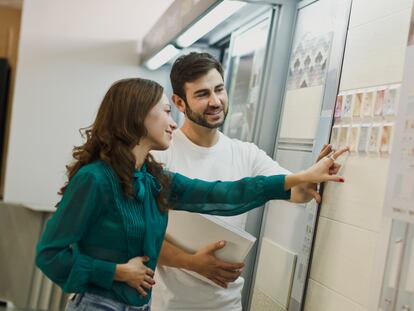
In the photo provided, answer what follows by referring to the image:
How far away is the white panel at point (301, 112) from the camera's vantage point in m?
2.23

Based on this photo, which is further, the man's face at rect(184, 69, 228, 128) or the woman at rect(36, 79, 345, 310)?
the man's face at rect(184, 69, 228, 128)

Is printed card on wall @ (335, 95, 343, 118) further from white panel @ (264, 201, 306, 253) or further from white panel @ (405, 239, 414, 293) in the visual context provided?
white panel @ (405, 239, 414, 293)

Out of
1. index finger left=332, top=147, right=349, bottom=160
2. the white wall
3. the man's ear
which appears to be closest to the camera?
index finger left=332, top=147, right=349, bottom=160

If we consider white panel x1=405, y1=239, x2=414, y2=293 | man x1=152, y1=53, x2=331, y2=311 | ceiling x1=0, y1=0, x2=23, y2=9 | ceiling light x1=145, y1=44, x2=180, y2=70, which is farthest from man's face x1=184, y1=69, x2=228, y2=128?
ceiling x1=0, y1=0, x2=23, y2=9

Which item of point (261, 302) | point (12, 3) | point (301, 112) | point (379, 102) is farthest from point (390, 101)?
point (12, 3)

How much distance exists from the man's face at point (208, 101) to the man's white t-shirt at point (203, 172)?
0.33ft

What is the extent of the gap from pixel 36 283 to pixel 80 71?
1.75 metres

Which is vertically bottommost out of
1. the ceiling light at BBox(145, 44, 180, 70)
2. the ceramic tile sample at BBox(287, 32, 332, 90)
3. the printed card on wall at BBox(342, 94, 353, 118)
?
the printed card on wall at BBox(342, 94, 353, 118)

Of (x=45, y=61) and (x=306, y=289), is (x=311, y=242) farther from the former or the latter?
(x=45, y=61)

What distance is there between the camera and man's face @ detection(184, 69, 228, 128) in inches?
90.3

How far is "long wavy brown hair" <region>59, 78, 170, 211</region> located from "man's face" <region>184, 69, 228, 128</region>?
12.8 inches

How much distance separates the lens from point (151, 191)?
2.02 m

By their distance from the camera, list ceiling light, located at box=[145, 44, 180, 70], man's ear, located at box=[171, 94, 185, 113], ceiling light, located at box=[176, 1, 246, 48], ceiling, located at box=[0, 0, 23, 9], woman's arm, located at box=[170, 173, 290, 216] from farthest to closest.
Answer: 1. ceiling, located at box=[0, 0, 23, 9]
2. ceiling light, located at box=[145, 44, 180, 70]
3. ceiling light, located at box=[176, 1, 246, 48]
4. man's ear, located at box=[171, 94, 185, 113]
5. woman's arm, located at box=[170, 173, 290, 216]

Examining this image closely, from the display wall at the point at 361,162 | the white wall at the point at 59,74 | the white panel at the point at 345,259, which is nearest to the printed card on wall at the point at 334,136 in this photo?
the display wall at the point at 361,162
